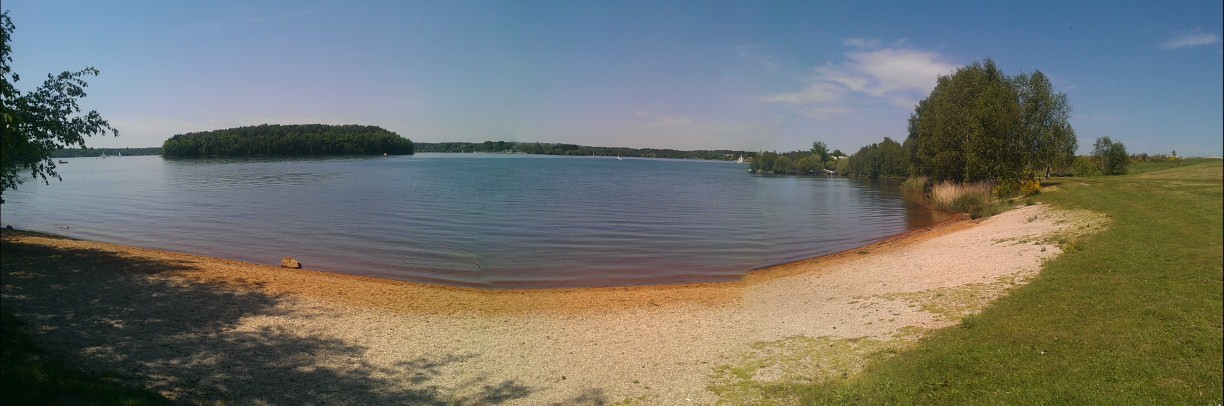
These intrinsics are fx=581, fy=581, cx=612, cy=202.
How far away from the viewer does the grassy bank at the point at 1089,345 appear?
18.8 feet

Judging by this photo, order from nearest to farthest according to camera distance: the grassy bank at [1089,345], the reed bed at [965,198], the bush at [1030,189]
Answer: the grassy bank at [1089,345] < the reed bed at [965,198] < the bush at [1030,189]

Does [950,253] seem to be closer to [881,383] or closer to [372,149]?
[881,383]

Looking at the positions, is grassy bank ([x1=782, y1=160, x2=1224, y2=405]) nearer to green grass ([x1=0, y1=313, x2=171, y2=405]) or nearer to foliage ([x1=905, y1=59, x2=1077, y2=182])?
green grass ([x1=0, y1=313, x2=171, y2=405])

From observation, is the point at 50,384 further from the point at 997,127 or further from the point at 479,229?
the point at 997,127

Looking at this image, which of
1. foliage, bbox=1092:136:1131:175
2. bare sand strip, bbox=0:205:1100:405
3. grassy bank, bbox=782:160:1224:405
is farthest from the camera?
foliage, bbox=1092:136:1131:175

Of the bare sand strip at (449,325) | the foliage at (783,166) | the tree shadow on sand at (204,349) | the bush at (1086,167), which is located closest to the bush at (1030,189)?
the bare sand strip at (449,325)

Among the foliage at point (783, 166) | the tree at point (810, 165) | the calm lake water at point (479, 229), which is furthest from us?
the foliage at point (783, 166)

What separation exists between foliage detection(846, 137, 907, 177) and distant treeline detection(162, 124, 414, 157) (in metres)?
131

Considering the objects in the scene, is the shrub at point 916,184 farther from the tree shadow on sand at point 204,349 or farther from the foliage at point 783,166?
the foliage at point 783,166

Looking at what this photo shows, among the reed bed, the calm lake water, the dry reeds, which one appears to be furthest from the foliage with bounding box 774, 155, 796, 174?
the dry reeds

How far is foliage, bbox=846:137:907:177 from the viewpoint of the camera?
93.6 meters

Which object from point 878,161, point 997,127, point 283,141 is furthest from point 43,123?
point 283,141

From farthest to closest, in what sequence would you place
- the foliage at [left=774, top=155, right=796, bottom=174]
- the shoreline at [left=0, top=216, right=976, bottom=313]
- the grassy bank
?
the foliage at [left=774, top=155, right=796, bottom=174] < the shoreline at [left=0, top=216, right=976, bottom=313] < the grassy bank

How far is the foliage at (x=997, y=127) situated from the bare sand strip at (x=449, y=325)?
19.7m
